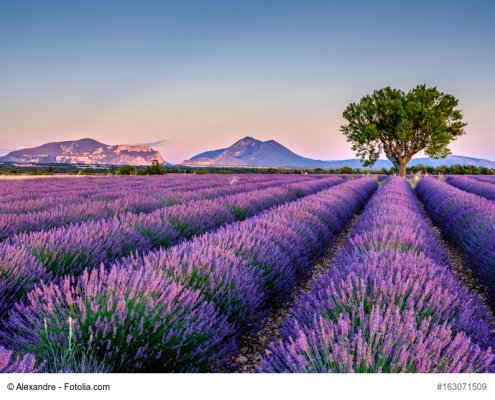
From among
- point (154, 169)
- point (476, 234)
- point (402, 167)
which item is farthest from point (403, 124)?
point (476, 234)

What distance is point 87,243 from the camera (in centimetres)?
318

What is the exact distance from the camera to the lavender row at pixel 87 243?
7.90 ft

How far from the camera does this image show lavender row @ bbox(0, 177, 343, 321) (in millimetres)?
2408

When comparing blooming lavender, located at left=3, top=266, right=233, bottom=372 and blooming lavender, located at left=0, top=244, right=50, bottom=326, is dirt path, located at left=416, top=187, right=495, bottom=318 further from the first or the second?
blooming lavender, located at left=0, top=244, right=50, bottom=326

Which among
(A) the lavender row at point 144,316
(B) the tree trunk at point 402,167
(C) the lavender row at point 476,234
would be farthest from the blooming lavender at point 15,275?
(B) the tree trunk at point 402,167

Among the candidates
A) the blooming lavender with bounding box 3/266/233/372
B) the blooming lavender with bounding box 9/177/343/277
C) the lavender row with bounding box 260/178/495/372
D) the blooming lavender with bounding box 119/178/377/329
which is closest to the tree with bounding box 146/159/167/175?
the blooming lavender with bounding box 9/177/343/277

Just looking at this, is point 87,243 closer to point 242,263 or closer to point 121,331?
point 242,263

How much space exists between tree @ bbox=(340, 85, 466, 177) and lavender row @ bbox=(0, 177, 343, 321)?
2509 centimetres

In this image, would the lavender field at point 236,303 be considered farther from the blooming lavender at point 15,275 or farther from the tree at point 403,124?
the tree at point 403,124

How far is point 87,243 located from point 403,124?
27087 mm

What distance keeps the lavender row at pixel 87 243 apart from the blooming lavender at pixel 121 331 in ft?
1.11
